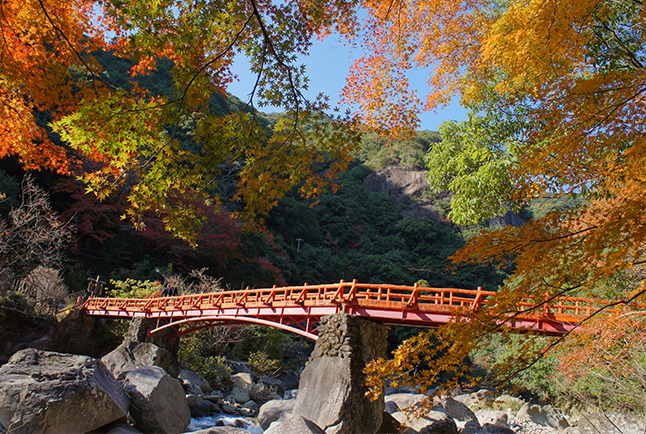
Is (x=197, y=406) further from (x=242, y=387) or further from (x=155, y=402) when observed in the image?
(x=242, y=387)

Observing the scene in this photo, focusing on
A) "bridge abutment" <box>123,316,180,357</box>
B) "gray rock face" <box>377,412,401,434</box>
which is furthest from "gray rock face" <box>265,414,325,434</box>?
"bridge abutment" <box>123,316,180,357</box>

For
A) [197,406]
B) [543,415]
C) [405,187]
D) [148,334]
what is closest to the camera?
[197,406]

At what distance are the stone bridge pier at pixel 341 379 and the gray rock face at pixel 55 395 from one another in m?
3.76

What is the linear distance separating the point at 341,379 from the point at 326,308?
1.68 metres

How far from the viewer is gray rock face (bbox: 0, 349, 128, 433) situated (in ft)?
19.1

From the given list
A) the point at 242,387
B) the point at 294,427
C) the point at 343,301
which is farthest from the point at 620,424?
the point at 242,387

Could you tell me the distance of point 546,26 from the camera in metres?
3.77

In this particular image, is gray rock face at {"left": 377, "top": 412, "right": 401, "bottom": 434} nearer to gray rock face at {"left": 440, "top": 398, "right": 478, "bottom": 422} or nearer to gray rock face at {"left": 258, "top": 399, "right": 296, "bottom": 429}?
gray rock face at {"left": 258, "top": 399, "right": 296, "bottom": 429}

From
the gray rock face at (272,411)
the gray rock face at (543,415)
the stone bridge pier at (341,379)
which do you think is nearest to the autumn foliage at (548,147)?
the stone bridge pier at (341,379)

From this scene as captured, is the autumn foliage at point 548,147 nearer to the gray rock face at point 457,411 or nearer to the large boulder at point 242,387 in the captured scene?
the gray rock face at point 457,411

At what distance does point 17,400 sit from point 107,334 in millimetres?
11315

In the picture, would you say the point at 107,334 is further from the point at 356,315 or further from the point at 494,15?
the point at 494,15

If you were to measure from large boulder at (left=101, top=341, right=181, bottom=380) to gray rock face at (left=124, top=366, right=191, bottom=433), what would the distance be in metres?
3.96

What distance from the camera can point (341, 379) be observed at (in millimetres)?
7961
